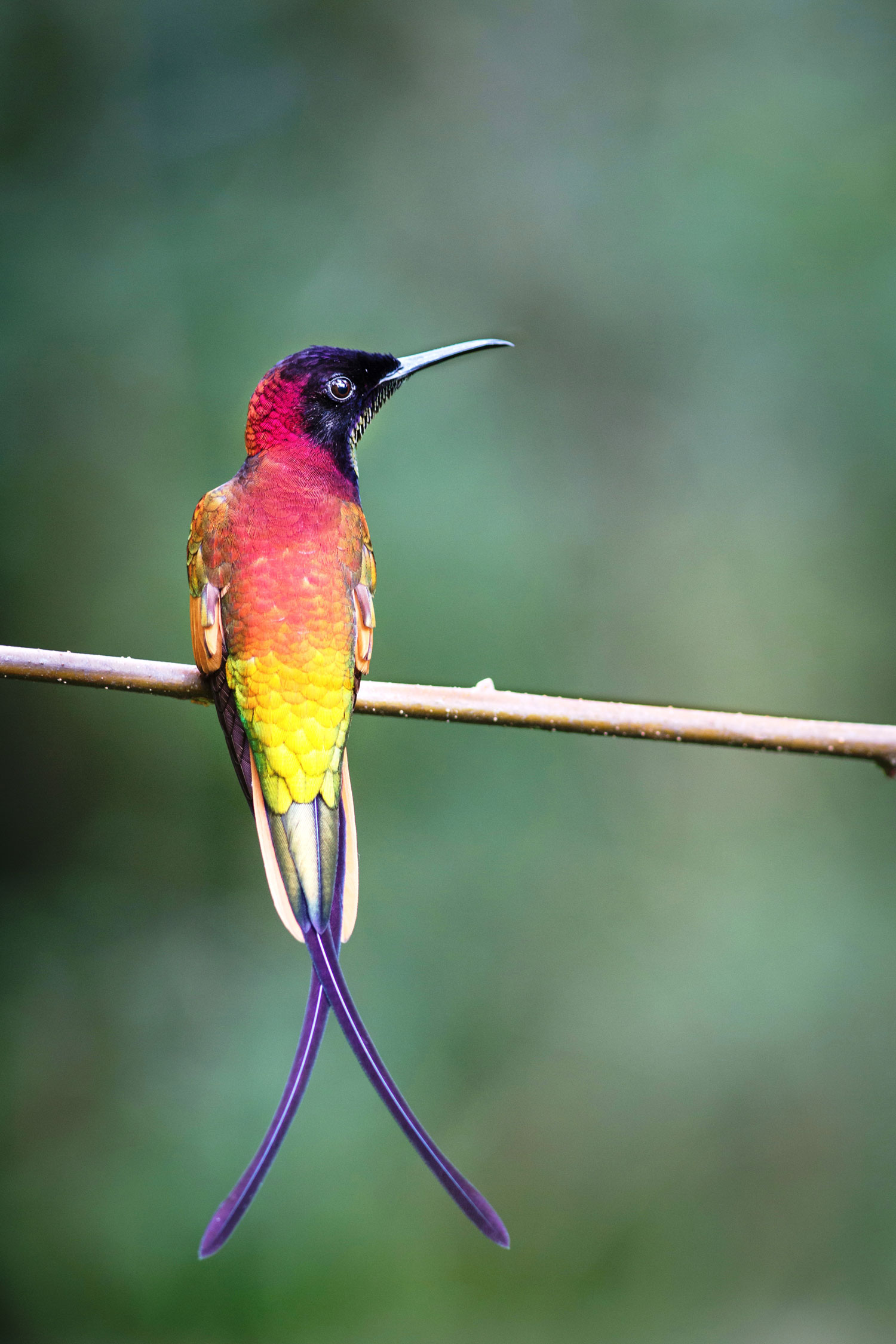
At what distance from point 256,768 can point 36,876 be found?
225 centimetres

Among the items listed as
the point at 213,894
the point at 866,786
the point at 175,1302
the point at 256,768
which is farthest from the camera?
the point at 866,786

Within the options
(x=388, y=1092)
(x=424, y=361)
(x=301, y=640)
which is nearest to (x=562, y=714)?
(x=301, y=640)

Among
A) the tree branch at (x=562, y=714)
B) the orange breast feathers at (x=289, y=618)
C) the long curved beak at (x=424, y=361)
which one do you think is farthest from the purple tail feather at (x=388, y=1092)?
the long curved beak at (x=424, y=361)

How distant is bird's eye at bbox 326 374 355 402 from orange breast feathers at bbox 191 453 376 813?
0.19 m

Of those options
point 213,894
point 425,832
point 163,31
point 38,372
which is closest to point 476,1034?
point 425,832

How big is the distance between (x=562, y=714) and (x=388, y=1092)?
538mm

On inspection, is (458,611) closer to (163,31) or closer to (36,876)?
(36,876)

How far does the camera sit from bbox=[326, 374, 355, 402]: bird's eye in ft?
5.73

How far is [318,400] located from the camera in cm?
174

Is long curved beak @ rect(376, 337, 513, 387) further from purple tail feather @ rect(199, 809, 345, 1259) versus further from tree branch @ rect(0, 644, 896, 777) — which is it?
purple tail feather @ rect(199, 809, 345, 1259)

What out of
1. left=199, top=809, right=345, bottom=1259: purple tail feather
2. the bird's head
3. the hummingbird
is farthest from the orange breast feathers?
left=199, top=809, right=345, bottom=1259: purple tail feather

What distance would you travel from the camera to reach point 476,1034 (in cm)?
345

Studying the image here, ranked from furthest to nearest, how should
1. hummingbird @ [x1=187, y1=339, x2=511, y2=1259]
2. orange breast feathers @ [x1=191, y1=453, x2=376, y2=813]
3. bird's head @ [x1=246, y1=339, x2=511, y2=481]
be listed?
bird's head @ [x1=246, y1=339, x2=511, y2=481] → orange breast feathers @ [x1=191, y1=453, x2=376, y2=813] → hummingbird @ [x1=187, y1=339, x2=511, y2=1259]

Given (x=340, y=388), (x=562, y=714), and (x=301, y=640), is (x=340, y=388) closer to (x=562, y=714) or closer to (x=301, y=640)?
(x=301, y=640)
